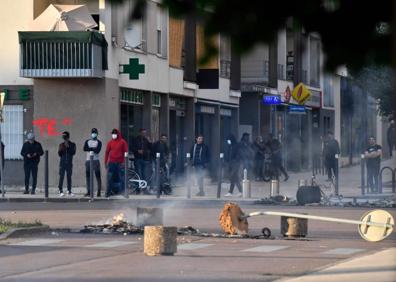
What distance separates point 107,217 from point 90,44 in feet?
34.2

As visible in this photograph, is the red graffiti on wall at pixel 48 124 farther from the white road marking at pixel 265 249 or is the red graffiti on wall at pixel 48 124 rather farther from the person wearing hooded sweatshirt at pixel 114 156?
the white road marking at pixel 265 249

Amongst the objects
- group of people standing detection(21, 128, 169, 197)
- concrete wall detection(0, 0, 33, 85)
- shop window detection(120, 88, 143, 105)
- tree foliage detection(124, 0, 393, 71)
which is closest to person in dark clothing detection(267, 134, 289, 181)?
shop window detection(120, 88, 143, 105)

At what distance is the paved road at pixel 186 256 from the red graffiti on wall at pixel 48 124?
11305 millimetres

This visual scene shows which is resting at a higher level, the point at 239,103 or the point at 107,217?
the point at 239,103

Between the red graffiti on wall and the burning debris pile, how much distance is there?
44.1 feet

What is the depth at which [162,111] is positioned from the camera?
36.8 meters

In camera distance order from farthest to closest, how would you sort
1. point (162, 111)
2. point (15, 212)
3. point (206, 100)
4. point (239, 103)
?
point (239, 103), point (206, 100), point (162, 111), point (15, 212)

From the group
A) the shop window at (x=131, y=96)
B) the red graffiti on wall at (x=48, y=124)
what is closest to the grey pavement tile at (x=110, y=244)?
the red graffiti on wall at (x=48, y=124)

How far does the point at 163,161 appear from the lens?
102 feet

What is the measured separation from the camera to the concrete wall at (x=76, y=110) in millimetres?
31812

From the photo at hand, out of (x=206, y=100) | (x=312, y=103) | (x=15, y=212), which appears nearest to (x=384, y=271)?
(x=15, y=212)

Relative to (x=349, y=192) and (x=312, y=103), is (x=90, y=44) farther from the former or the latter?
(x=312, y=103)

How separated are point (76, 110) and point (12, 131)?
2.12 m

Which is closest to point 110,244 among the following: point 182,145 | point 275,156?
point 182,145
